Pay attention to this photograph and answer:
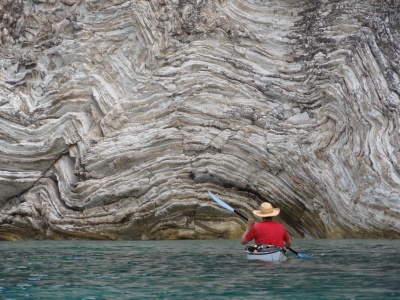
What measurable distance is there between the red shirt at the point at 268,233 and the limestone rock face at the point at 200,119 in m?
6.87

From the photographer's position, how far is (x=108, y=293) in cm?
920

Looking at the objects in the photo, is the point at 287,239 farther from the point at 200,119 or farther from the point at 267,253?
the point at 200,119

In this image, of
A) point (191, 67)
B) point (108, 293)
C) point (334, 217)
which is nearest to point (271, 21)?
point (191, 67)

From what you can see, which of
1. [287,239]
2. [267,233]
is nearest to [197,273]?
[267,233]

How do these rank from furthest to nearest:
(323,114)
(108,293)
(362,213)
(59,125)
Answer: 1. (59,125)
2. (323,114)
3. (362,213)
4. (108,293)

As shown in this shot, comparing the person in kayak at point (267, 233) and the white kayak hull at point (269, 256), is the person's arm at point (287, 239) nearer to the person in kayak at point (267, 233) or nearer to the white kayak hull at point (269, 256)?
the person in kayak at point (267, 233)

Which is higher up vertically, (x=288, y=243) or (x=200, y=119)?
(x=200, y=119)

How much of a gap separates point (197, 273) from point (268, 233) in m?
2.02

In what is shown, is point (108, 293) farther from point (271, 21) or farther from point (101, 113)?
point (271, 21)

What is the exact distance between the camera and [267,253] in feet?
41.5

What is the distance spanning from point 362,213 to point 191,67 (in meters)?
6.79

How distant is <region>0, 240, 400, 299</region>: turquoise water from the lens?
914 cm

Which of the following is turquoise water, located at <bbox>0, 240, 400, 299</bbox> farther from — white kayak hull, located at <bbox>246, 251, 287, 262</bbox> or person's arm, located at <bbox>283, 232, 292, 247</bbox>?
person's arm, located at <bbox>283, 232, 292, 247</bbox>

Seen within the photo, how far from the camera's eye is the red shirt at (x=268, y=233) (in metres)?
12.8
